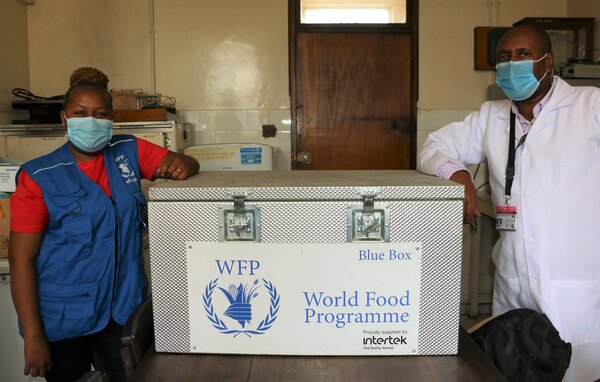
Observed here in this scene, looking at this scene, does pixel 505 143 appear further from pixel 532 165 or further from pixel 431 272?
pixel 431 272

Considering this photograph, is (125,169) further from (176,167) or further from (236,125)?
(236,125)

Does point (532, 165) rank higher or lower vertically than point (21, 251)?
higher

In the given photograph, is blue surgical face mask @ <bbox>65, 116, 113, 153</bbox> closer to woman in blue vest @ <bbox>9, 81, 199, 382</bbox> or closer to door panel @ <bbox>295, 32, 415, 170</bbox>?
woman in blue vest @ <bbox>9, 81, 199, 382</bbox>

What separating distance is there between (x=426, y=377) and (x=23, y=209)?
1164mm

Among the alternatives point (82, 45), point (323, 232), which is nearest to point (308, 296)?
point (323, 232)

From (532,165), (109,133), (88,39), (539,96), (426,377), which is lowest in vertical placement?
(426,377)

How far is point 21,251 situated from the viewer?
144 centimetres

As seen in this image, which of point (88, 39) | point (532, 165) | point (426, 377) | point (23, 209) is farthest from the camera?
point (88, 39)

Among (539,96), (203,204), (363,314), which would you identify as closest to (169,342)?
(203,204)

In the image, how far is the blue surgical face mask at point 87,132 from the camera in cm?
151

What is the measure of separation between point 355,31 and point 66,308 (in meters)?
2.94

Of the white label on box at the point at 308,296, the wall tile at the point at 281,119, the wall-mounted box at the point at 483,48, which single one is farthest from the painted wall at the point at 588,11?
the white label on box at the point at 308,296

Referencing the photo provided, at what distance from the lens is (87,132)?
151 cm

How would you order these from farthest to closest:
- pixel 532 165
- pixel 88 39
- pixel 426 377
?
pixel 88 39, pixel 532 165, pixel 426 377
